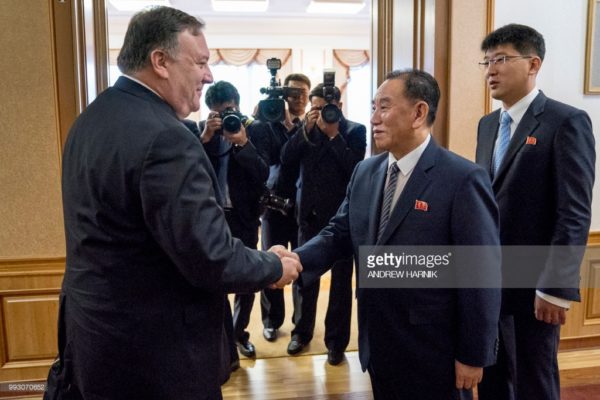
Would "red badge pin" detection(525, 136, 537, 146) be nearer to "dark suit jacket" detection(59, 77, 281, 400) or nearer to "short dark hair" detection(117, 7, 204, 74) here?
"dark suit jacket" detection(59, 77, 281, 400)

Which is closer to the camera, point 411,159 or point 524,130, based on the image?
point 411,159

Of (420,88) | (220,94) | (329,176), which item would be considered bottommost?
(329,176)

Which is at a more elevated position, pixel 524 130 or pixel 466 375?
pixel 524 130

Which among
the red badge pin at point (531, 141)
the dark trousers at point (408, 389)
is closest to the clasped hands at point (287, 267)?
the dark trousers at point (408, 389)

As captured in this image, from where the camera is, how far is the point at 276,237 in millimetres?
3055

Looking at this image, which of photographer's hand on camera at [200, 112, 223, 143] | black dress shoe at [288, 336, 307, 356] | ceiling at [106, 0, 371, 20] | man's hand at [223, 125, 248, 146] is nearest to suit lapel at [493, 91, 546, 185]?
man's hand at [223, 125, 248, 146]

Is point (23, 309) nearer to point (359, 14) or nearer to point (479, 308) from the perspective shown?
point (479, 308)

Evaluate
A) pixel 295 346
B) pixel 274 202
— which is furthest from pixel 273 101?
pixel 295 346

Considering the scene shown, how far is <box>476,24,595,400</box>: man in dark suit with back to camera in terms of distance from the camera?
1701mm

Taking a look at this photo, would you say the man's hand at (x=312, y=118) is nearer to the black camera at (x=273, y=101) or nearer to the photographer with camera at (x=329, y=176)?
the photographer with camera at (x=329, y=176)

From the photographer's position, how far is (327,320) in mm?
2816

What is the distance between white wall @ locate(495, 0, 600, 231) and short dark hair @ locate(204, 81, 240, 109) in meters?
1.42

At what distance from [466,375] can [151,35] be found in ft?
4.08

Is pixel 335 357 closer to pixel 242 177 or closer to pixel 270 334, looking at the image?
pixel 270 334
